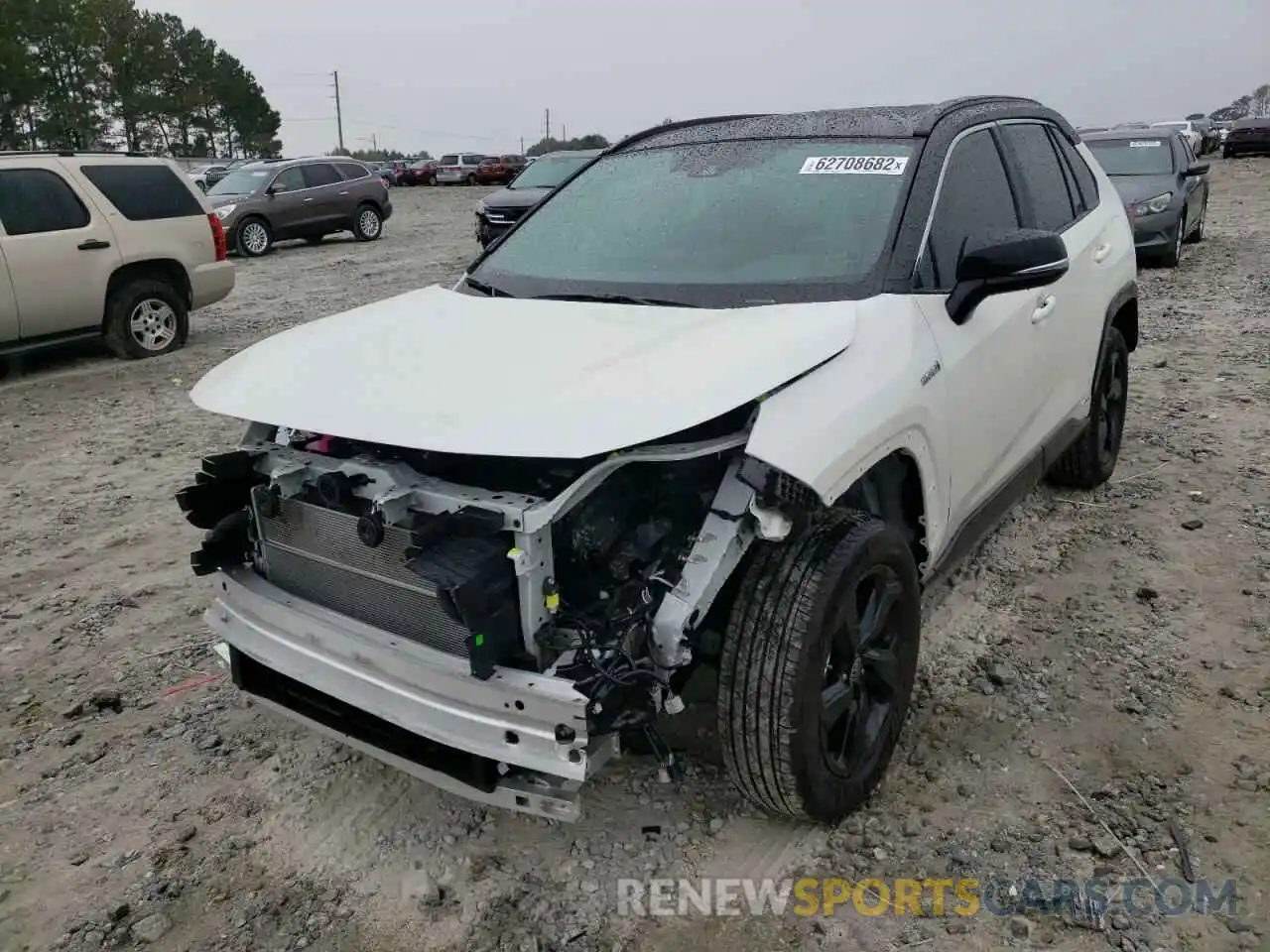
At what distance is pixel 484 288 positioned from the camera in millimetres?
3523

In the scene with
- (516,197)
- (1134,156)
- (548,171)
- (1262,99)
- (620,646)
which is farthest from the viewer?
(1262,99)

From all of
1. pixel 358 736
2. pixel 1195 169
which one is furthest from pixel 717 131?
pixel 1195 169

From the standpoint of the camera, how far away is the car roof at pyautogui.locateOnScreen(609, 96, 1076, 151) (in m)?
3.43

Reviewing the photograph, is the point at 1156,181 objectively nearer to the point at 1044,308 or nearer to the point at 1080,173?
the point at 1080,173

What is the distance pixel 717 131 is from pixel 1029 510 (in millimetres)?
2402

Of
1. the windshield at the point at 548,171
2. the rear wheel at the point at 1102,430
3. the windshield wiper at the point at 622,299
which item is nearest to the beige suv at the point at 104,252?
the windshield wiper at the point at 622,299

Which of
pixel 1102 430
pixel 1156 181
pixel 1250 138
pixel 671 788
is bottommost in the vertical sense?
pixel 671 788

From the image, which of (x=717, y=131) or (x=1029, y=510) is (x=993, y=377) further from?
(x=1029, y=510)

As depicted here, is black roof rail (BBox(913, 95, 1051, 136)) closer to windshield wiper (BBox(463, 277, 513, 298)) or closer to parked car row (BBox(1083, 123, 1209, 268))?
windshield wiper (BBox(463, 277, 513, 298))

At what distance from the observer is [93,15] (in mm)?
52281

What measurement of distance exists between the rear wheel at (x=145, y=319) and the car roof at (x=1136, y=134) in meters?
10.9

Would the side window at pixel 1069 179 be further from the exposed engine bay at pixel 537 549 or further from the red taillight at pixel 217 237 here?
the red taillight at pixel 217 237

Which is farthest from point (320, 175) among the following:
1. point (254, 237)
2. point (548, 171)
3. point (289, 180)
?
point (548, 171)

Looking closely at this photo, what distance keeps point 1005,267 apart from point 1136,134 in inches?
450
